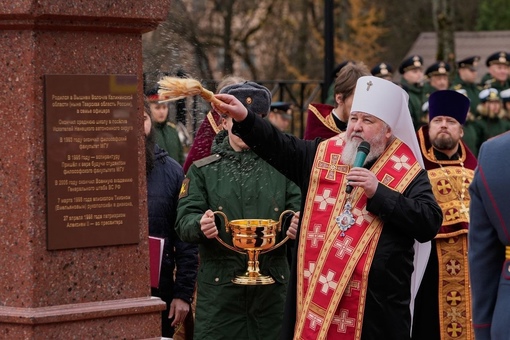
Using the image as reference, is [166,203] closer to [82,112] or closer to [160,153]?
[160,153]

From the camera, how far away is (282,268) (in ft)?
25.2

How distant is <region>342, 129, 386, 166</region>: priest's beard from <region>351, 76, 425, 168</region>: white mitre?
0.10 metres

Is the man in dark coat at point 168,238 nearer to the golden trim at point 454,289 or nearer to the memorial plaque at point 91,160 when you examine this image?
the memorial plaque at point 91,160

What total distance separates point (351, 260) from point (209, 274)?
3.15ft

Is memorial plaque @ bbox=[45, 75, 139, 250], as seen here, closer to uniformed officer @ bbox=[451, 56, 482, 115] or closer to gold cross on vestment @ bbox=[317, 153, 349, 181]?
gold cross on vestment @ bbox=[317, 153, 349, 181]

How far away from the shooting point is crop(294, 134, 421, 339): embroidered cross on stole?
6945 millimetres

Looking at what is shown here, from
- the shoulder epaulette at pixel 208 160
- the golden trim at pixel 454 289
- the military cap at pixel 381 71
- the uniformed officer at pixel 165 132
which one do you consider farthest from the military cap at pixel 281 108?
the shoulder epaulette at pixel 208 160

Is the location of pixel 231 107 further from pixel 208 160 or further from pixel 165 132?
pixel 165 132

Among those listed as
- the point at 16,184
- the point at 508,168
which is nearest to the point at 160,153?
the point at 16,184

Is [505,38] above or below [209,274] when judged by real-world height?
above

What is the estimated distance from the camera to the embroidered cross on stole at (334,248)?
695 centimetres

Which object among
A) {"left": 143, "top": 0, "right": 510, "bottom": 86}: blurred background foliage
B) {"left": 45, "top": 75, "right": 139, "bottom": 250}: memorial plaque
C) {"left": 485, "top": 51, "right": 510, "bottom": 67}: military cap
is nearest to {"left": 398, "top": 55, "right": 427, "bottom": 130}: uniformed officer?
{"left": 485, "top": 51, "right": 510, "bottom": 67}: military cap

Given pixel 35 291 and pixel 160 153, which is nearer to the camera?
pixel 35 291

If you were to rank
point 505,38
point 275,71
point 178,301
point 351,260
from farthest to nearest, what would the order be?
point 275,71, point 505,38, point 178,301, point 351,260
